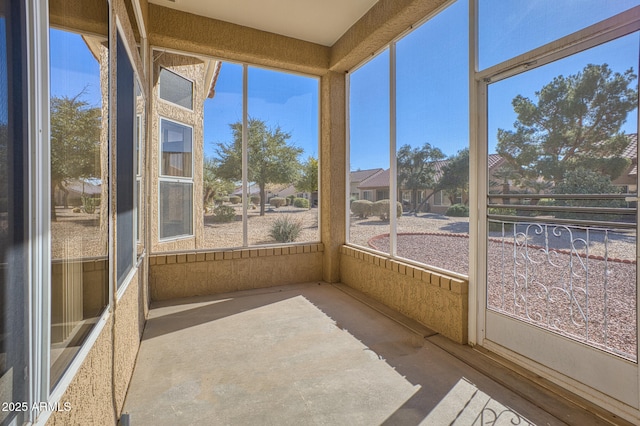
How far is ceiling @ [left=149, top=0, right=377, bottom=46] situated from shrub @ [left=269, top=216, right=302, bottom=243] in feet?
7.93

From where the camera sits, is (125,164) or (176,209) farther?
(176,209)

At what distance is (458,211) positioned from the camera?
106 inches

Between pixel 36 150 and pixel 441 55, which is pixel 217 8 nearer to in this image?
pixel 441 55

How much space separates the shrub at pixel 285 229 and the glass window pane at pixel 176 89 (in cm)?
183

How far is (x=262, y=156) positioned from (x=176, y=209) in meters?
1.27

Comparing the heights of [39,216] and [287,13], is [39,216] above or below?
below

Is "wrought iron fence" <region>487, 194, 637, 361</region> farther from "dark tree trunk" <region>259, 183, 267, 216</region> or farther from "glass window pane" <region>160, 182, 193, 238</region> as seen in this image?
"glass window pane" <region>160, 182, 193, 238</region>

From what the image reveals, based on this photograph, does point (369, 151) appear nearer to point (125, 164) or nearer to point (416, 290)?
point (416, 290)

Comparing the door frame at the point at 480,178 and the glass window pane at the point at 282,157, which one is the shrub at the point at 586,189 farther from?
→ the glass window pane at the point at 282,157

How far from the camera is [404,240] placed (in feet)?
11.1

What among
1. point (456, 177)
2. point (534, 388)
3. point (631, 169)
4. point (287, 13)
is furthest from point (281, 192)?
point (631, 169)

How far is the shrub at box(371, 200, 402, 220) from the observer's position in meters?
3.47

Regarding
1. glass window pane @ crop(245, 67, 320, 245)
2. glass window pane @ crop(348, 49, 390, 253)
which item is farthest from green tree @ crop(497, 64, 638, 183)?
glass window pane @ crop(245, 67, 320, 245)

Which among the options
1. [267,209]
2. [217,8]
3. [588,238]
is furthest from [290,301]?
[217,8]
